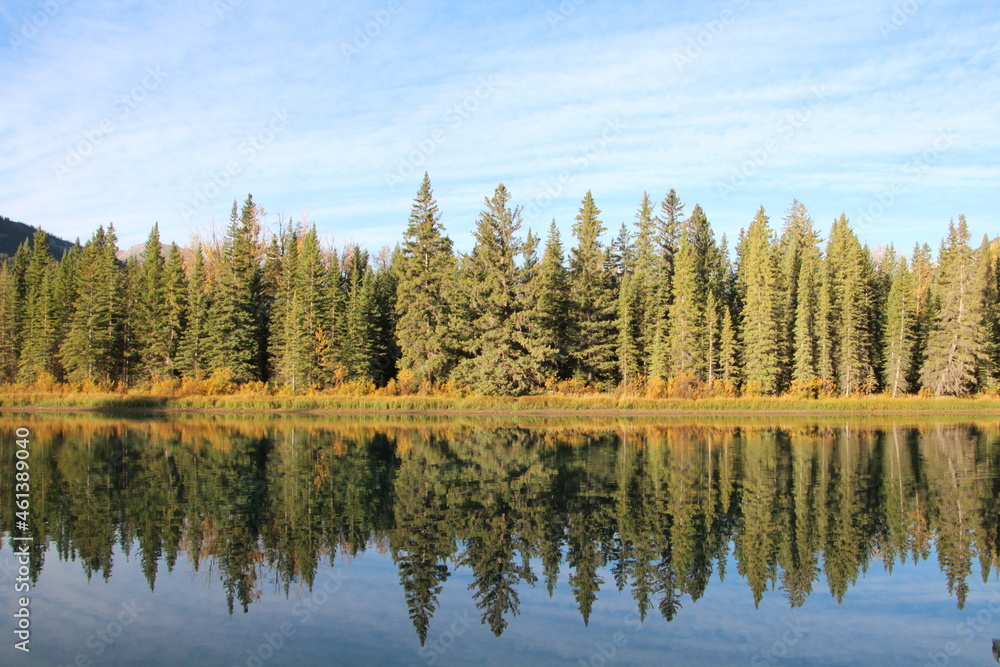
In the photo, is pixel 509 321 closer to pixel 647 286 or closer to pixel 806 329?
pixel 647 286

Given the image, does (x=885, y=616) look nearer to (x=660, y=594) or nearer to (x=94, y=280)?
(x=660, y=594)

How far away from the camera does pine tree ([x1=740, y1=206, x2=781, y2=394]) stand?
2512 inches

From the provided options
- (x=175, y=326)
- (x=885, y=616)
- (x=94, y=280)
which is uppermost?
(x=94, y=280)

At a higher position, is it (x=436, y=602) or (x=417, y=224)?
(x=417, y=224)

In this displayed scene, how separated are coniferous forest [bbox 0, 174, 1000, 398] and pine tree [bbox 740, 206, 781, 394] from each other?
0.18 meters

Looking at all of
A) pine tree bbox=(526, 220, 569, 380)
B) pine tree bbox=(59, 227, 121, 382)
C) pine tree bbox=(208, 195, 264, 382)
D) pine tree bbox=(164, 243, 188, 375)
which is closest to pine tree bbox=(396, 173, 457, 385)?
pine tree bbox=(526, 220, 569, 380)

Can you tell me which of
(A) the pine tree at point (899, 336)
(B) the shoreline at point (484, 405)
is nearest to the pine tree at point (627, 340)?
(B) the shoreline at point (484, 405)

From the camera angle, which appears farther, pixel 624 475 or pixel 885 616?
pixel 624 475

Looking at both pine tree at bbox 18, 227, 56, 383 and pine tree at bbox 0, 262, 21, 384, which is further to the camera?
pine tree at bbox 0, 262, 21, 384

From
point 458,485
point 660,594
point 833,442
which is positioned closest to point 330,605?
point 660,594

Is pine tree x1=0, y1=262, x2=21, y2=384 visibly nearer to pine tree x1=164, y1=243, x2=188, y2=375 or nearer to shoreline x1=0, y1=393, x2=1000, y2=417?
shoreline x1=0, y1=393, x2=1000, y2=417

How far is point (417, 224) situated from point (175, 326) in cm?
2484

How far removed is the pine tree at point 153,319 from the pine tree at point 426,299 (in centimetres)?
2259

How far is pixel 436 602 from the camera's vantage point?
13.1 meters
